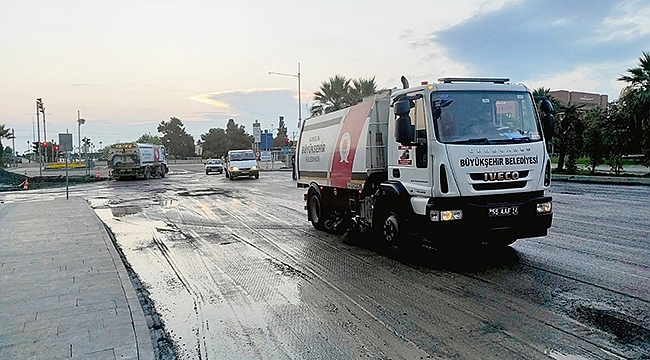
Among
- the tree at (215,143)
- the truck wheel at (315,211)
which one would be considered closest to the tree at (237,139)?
the tree at (215,143)

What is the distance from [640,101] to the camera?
2495 centimetres

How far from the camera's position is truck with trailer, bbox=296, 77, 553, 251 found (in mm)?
7594

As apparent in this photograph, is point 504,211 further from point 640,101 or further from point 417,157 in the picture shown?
point 640,101

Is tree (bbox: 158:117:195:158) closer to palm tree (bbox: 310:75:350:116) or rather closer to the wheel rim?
palm tree (bbox: 310:75:350:116)

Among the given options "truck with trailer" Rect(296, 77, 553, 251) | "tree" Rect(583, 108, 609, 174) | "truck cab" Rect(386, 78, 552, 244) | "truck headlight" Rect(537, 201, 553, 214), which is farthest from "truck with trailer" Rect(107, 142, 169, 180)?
"truck headlight" Rect(537, 201, 553, 214)

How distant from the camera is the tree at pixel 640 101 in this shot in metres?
25.1

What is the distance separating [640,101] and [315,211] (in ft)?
66.2

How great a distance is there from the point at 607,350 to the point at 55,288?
21.7 ft

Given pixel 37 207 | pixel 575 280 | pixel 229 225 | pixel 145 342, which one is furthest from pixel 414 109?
pixel 37 207

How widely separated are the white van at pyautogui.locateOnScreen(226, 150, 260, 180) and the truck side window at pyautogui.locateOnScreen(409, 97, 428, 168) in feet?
100

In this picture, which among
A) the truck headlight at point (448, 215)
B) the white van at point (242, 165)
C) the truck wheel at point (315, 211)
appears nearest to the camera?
the truck headlight at point (448, 215)

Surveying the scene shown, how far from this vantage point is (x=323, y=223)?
1242 cm

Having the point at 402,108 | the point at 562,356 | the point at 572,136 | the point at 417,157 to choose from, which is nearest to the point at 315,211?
the point at 417,157

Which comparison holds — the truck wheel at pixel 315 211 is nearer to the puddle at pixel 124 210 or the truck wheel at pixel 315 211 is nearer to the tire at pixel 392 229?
the tire at pixel 392 229
